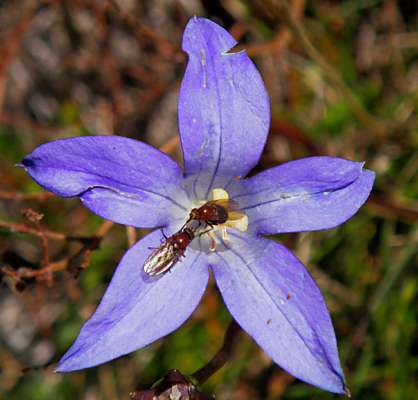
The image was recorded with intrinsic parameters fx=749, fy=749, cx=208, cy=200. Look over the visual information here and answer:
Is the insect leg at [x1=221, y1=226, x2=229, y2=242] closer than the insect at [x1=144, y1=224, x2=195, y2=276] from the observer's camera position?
No

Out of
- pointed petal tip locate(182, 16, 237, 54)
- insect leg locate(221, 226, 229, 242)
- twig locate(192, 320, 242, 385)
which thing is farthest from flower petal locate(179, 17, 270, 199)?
twig locate(192, 320, 242, 385)

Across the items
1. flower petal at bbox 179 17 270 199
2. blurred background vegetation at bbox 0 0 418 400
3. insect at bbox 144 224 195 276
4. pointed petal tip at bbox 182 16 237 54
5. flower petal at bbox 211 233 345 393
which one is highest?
pointed petal tip at bbox 182 16 237 54

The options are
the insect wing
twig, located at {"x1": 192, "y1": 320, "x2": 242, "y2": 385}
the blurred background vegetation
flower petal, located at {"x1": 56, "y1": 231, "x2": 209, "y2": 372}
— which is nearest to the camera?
flower petal, located at {"x1": 56, "y1": 231, "x2": 209, "y2": 372}

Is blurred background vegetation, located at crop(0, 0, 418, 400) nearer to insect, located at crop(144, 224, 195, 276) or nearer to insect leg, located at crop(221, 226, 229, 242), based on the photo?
insect leg, located at crop(221, 226, 229, 242)

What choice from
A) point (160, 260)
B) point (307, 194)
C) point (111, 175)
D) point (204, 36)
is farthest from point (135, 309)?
point (204, 36)

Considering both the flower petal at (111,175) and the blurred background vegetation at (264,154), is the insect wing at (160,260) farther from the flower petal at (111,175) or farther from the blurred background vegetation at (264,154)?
the blurred background vegetation at (264,154)
